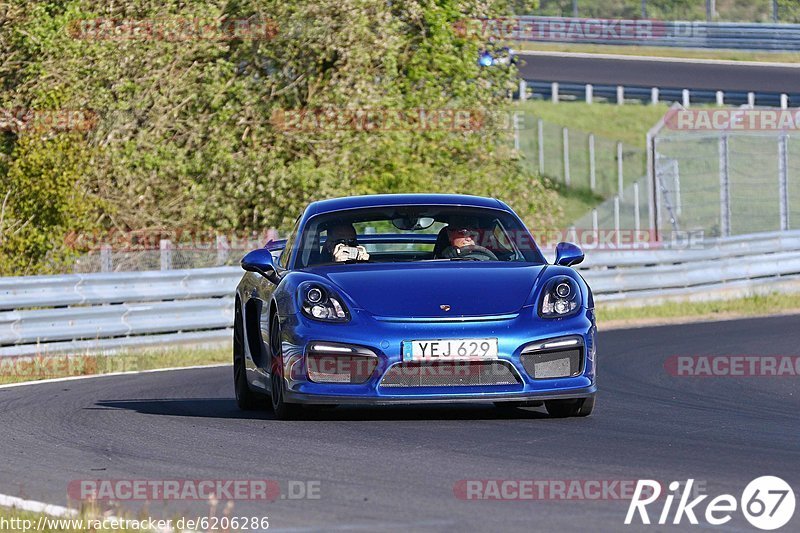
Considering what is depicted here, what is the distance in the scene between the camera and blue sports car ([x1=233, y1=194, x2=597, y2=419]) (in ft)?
27.0

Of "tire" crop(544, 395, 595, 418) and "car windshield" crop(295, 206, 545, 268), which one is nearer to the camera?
"tire" crop(544, 395, 595, 418)

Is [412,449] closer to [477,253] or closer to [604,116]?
[477,253]

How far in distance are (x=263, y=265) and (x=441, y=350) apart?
5.40 feet

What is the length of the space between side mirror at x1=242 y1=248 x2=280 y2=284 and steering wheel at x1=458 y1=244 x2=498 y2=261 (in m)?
1.13

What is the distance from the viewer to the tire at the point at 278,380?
8750 mm

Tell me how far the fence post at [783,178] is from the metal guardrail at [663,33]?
80.3ft

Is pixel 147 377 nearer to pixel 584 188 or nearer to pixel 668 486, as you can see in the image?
pixel 668 486

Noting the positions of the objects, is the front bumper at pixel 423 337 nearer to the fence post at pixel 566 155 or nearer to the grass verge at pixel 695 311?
the grass verge at pixel 695 311

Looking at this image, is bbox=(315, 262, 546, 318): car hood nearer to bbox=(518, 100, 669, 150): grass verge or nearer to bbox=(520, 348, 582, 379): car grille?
bbox=(520, 348, 582, 379): car grille

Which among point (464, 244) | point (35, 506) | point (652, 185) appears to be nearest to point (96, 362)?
point (464, 244)

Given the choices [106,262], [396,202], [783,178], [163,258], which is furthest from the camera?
[783,178]

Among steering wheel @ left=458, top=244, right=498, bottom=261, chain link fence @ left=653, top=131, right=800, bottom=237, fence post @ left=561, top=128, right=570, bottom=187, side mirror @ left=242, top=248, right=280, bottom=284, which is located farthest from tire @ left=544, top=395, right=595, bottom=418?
fence post @ left=561, top=128, right=570, bottom=187

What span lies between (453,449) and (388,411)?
77.2 inches

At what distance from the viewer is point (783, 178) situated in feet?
81.6
